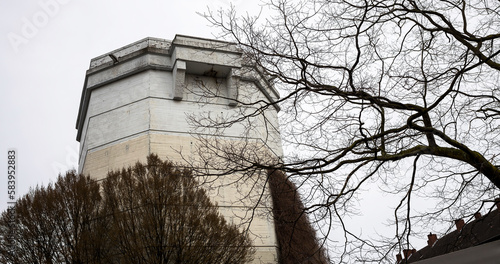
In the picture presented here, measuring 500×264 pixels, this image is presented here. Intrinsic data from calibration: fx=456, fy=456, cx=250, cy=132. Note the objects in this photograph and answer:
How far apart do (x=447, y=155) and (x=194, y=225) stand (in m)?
12.4

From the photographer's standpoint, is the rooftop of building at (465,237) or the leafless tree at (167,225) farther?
the leafless tree at (167,225)

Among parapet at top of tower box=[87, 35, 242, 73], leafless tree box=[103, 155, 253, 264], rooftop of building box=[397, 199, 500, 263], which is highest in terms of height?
parapet at top of tower box=[87, 35, 242, 73]

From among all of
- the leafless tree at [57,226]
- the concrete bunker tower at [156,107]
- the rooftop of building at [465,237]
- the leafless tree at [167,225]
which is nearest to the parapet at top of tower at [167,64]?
the concrete bunker tower at [156,107]

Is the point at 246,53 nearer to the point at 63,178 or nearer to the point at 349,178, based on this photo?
the point at 349,178

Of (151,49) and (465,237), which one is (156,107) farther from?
(465,237)

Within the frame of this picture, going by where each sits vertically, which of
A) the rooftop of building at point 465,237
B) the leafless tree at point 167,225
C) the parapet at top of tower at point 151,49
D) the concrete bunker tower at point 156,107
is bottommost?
the rooftop of building at point 465,237

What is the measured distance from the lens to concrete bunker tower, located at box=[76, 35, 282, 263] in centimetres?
1997

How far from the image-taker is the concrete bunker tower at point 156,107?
65.5ft

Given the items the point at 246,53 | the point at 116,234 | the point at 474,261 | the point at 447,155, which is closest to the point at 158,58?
the point at 116,234

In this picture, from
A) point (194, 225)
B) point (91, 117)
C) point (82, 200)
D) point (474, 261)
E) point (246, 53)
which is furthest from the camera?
point (91, 117)

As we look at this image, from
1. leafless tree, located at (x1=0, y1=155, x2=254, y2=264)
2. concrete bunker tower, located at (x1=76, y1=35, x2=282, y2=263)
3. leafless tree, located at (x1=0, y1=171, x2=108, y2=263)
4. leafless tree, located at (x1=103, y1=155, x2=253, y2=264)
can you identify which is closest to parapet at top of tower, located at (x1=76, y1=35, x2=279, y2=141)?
concrete bunker tower, located at (x1=76, y1=35, x2=282, y2=263)

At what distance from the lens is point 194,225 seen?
16.8m

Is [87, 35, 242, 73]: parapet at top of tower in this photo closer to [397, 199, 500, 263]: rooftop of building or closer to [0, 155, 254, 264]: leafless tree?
[0, 155, 254, 264]: leafless tree

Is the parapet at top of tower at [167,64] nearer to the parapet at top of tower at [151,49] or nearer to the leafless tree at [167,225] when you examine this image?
the parapet at top of tower at [151,49]
